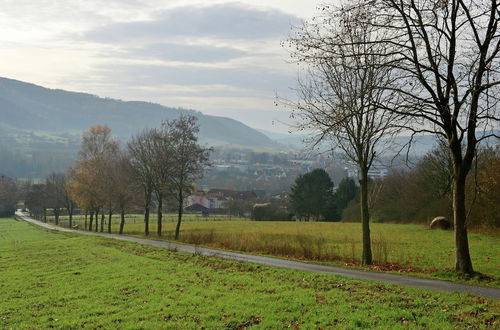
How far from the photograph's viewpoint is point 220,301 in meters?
13.2

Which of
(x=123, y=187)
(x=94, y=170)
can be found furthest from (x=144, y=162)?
(x=94, y=170)

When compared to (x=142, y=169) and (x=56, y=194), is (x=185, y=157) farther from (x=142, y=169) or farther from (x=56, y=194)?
(x=56, y=194)

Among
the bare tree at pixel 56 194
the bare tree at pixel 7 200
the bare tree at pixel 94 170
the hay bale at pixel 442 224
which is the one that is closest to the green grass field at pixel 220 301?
the hay bale at pixel 442 224

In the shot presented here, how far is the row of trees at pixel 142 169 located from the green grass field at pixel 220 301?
24595 mm

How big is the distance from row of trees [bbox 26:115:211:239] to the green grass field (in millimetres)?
24595

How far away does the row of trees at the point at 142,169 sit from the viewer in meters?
45.6

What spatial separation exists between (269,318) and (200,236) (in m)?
25.7

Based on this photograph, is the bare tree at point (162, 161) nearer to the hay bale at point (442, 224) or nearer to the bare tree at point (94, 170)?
the bare tree at point (94, 170)

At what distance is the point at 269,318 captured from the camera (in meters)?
11.1

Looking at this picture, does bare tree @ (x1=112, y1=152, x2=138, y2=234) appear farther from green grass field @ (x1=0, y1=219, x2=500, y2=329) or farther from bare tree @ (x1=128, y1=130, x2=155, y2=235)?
green grass field @ (x1=0, y1=219, x2=500, y2=329)

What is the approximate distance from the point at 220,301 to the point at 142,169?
40426 millimetres

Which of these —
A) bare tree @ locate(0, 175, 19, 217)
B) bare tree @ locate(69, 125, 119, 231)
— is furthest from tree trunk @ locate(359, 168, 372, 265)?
bare tree @ locate(0, 175, 19, 217)

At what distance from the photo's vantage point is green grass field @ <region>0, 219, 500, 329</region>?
10805mm

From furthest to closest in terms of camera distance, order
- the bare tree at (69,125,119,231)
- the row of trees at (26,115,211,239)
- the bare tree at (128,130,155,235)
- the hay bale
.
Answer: the bare tree at (69,125,119,231) < the bare tree at (128,130,155,235) < the hay bale < the row of trees at (26,115,211,239)
